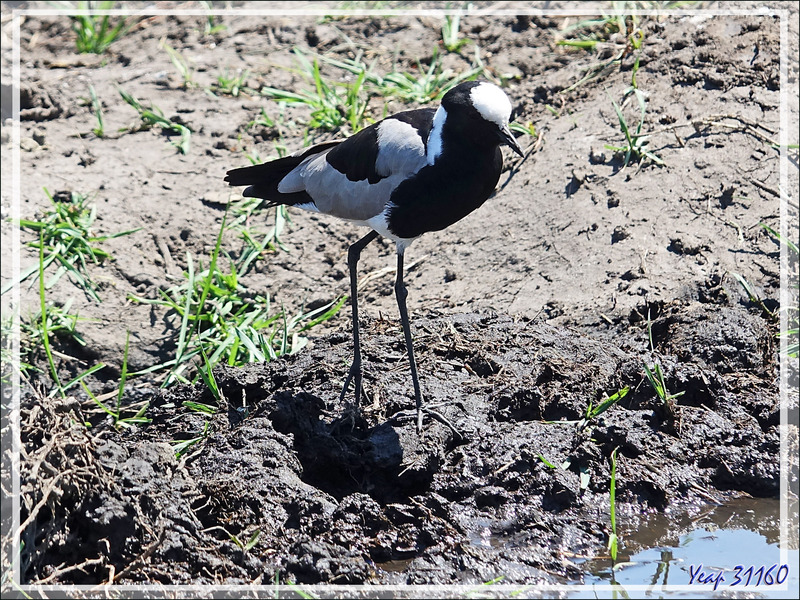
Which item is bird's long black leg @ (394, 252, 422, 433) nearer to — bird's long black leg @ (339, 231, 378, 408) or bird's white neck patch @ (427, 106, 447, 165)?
bird's long black leg @ (339, 231, 378, 408)

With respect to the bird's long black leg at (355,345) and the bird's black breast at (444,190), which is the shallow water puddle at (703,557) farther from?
the bird's black breast at (444,190)

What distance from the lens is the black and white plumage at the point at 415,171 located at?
12.7 ft

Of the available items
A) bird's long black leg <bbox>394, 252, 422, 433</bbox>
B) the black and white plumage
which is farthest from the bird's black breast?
bird's long black leg <bbox>394, 252, 422, 433</bbox>

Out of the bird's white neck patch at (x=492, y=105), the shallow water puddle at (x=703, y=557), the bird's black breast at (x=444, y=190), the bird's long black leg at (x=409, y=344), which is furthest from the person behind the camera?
the bird's long black leg at (x=409, y=344)

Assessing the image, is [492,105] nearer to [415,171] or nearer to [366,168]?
[415,171]

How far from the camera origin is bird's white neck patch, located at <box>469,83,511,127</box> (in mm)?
3801

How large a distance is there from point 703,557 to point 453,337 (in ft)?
5.13

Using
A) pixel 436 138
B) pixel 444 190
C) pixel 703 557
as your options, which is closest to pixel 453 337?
pixel 444 190

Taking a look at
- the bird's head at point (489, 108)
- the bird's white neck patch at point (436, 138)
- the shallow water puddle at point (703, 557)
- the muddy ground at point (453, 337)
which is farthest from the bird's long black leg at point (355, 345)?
the shallow water puddle at point (703, 557)

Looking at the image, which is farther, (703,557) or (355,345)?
(355,345)

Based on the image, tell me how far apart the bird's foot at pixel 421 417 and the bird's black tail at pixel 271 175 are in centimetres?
131

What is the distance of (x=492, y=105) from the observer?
3.80 m

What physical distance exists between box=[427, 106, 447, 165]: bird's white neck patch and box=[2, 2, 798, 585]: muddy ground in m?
1.01

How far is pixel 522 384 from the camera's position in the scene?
4203mm
